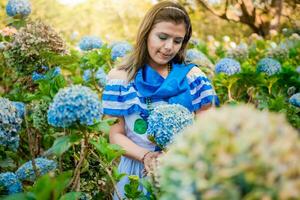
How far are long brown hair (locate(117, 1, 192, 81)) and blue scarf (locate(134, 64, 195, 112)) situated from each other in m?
0.06

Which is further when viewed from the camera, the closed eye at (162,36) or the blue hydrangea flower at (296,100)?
the blue hydrangea flower at (296,100)

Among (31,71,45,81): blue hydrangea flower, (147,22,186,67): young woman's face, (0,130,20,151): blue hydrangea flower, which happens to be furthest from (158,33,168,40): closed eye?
(0,130,20,151): blue hydrangea flower

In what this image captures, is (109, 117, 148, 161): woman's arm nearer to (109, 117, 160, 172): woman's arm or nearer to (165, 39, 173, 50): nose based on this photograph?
(109, 117, 160, 172): woman's arm

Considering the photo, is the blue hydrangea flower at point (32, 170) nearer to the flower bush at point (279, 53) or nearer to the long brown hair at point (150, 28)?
the long brown hair at point (150, 28)

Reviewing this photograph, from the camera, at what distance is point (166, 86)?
2.28 m

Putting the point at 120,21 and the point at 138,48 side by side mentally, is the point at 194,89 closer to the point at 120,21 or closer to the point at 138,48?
the point at 138,48

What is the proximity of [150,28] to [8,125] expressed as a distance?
3.03 ft

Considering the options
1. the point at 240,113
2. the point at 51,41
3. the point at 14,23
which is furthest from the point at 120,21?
the point at 240,113

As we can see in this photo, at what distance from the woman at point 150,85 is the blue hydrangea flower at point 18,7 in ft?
2.52

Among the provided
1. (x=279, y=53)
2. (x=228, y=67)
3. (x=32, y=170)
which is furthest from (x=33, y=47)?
(x=279, y=53)

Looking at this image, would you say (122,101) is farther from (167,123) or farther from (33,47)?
(167,123)

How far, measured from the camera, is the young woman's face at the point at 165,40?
224 centimetres

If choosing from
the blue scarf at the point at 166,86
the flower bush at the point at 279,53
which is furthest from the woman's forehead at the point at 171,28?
the flower bush at the point at 279,53

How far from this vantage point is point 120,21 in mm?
15305
